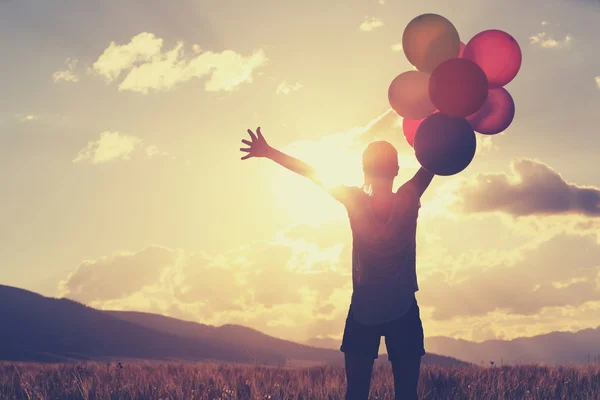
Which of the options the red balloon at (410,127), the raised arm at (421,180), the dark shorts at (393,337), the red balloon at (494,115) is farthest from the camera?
the red balloon at (410,127)

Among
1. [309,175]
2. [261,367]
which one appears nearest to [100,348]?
[261,367]

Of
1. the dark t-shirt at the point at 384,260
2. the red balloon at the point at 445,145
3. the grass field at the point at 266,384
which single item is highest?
the red balloon at the point at 445,145

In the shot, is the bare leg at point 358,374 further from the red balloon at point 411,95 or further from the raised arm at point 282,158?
the red balloon at point 411,95

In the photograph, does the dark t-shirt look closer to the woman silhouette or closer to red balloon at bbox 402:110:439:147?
the woman silhouette

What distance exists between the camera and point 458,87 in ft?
16.3

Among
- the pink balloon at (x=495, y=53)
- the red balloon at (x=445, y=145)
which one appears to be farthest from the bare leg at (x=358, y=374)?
the pink balloon at (x=495, y=53)

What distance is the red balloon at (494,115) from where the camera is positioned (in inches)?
223

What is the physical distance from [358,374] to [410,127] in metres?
2.42

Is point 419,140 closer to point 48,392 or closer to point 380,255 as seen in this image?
point 380,255

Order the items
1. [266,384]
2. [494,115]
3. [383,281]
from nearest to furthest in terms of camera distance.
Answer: [383,281] → [494,115] → [266,384]

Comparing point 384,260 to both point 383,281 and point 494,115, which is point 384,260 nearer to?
point 383,281

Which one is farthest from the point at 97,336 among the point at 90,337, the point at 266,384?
the point at 266,384

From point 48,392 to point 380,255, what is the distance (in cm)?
447

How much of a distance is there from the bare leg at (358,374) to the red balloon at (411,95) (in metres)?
2.27
